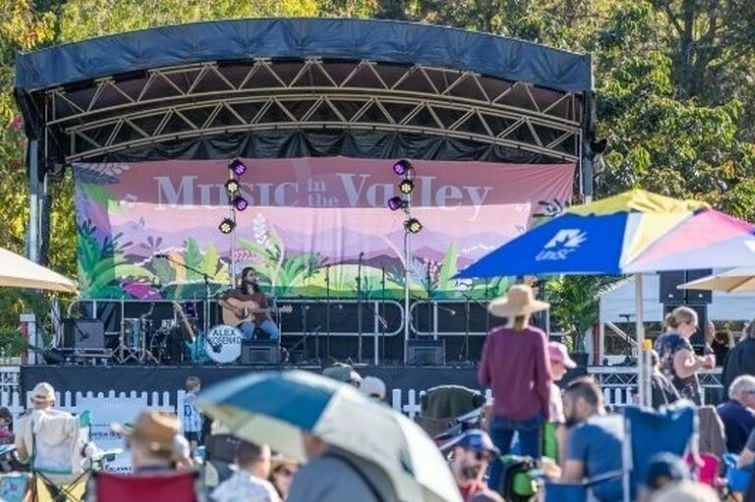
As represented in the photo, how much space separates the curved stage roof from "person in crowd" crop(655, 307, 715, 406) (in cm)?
679

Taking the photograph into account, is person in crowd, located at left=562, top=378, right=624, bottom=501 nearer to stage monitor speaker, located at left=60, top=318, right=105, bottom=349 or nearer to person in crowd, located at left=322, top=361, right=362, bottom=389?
person in crowd, located at left=322, top=361, right=362, bottom=389

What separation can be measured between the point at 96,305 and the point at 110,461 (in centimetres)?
622

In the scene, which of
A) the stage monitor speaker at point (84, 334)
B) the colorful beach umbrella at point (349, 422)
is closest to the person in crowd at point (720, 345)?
the stage monitor speaker at point (84, 334)

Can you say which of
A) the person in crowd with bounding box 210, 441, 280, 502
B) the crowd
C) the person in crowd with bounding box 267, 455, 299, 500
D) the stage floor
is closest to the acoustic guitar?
the stage floor

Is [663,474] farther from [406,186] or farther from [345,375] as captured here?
[406,186]

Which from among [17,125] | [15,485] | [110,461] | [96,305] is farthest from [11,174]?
[15,485]

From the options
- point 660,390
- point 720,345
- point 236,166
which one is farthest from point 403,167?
point 660,390

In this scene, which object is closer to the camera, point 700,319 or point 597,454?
point 597,454

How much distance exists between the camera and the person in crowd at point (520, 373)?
1166 cm

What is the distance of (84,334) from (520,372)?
10.0 metres

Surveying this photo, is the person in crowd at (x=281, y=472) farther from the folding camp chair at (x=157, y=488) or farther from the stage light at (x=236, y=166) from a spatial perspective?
the stage light at (x=236, y=166)

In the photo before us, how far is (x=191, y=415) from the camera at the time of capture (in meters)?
18.3

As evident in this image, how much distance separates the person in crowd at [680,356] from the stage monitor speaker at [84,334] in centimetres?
844

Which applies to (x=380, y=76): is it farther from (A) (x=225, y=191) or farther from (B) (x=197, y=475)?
(B) (x=197, y=475)
